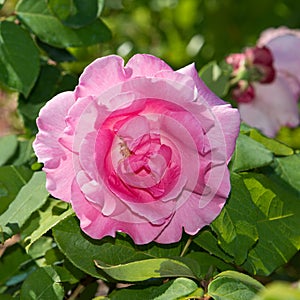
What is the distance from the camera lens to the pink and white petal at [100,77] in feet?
1.82

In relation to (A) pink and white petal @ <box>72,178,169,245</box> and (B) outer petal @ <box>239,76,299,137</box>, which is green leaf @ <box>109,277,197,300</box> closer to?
(A) pink and white petal @ <box>72,178,169,245</box>

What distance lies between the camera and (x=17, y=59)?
2.50 feet

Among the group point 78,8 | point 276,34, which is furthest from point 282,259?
point 276,34

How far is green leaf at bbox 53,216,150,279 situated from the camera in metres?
0.58

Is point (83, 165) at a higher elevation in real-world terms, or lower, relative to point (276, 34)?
higher

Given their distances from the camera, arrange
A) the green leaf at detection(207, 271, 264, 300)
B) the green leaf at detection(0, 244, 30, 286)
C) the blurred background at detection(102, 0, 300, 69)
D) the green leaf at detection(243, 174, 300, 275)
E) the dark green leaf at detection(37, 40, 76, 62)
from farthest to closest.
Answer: the blurred background at detection(102, 0, 300, 69)
the dark green leaf at detection(37, 40, 76, 62)
the green leaf at detection(0, 244, 30, 286)
the green leaf at detection(243, 174, 300, 275)
the green leaf at detection(207, 271, 264, 300)

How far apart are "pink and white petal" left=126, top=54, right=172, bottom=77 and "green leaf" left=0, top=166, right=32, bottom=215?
0.21 metres

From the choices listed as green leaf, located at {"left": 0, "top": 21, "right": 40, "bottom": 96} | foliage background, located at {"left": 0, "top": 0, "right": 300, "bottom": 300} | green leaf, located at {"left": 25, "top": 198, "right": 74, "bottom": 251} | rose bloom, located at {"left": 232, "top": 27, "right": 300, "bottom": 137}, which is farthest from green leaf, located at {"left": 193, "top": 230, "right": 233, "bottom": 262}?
rose bloom, located at {"left": 232, "top": 27, "right": 300, "bottom": 137}

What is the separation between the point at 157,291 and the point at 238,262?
0.07m

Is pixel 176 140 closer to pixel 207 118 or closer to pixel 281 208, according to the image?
pixel 207 118

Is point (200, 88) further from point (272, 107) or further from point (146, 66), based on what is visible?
point (272, 107)

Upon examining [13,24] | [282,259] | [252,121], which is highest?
[13,24]

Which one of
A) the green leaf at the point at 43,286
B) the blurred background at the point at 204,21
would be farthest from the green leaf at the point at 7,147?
the blurred background at the point at 204,21

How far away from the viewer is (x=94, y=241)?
59 cm
